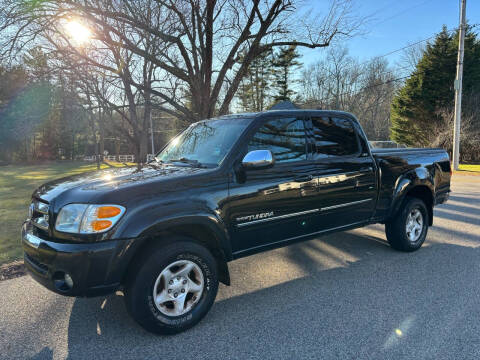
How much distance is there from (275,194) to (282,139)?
2.18 feet

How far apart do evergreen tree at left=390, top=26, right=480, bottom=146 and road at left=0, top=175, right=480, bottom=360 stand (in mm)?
24878

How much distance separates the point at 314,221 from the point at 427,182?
90.0 inches

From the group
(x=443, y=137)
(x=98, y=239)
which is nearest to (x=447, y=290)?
(x=98, y=239)

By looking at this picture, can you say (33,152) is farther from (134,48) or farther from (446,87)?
(446,87)

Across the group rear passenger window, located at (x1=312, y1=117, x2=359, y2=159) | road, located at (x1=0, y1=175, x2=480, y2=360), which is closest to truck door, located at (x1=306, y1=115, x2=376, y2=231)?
rear passenger window, located at (x1=312, y1=117, x2=359, y2=159)

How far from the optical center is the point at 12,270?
4.30 meters

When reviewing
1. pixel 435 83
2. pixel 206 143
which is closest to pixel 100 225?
pixel 206 143

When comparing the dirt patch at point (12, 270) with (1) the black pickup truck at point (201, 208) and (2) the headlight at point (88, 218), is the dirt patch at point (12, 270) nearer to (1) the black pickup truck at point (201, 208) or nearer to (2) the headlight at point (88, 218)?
(1) the black pickup truck at point (201, 208)

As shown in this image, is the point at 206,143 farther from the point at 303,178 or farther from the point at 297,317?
the point at 297,317

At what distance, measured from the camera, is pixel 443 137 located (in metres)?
Result: 22.8

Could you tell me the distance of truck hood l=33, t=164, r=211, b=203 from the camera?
2631 millimetres

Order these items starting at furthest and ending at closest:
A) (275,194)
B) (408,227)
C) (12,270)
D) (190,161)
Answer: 1. (408,227)
2. (12,270)
3. (190,161)
4. (275,194)

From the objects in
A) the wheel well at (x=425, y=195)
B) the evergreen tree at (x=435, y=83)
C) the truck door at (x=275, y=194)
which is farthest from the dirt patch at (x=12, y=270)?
the evergreen tree at (x=435, y=83)

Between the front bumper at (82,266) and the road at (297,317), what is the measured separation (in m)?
0.55
